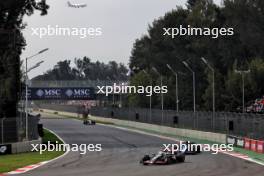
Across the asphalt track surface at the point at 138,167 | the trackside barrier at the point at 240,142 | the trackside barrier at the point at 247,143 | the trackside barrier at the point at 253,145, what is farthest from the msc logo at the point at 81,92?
the asphalt track surface at the point at 138,167

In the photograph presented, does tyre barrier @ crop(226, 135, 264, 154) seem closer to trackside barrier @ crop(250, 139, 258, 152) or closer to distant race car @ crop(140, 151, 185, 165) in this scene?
trackside barrier @ crop(250, 139, 258, 152)

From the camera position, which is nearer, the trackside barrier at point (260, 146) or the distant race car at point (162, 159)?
the distant race car at point (162, 159)

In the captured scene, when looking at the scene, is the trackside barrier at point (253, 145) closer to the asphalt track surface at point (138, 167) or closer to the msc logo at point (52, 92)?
the asphalt track surface at point (138, 167)

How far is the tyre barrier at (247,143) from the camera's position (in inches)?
1741

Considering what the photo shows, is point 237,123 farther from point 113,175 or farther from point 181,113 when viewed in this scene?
point 113,175

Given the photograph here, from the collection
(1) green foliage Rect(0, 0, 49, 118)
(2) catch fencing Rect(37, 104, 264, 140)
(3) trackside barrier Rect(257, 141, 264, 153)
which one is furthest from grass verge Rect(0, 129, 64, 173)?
(1) green foliage Rect(0, 0, 49, 118)

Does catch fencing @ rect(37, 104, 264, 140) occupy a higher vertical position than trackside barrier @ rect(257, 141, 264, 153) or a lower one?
higher

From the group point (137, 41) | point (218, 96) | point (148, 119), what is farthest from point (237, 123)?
point (137, 41)

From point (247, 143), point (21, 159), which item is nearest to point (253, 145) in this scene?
point (247, 143)

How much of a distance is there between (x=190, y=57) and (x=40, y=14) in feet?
192

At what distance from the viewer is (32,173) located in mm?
29719

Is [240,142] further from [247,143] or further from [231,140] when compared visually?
[231,140]

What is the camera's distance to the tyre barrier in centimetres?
4422

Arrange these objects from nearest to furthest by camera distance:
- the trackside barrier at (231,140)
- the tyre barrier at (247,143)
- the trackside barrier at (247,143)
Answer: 1. the tyre barrier at (247,143)
2. the trackside barrier at (247,143)
3. the trackside barrier at (231,140)
